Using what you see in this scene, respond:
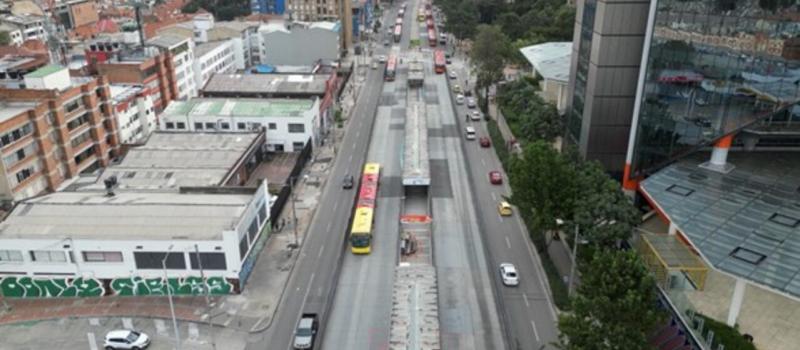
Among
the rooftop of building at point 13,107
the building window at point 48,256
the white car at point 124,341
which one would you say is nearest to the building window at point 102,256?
the building window at point 48,256

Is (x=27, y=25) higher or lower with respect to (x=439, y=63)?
higher

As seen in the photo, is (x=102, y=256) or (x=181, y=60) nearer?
(x=102, y=256)

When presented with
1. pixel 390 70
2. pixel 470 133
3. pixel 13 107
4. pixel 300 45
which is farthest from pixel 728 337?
pixel 300 45

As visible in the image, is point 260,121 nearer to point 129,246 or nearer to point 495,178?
point 495,178

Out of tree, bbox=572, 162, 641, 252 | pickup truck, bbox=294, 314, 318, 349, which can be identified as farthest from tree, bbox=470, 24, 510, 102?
pickup truck, bbox=294, 314, 318, 349

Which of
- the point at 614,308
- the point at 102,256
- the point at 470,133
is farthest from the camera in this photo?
the point at 470,133

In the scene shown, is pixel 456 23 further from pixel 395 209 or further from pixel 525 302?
pixel 525 302

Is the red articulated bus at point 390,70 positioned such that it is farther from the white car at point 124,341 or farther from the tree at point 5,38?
the tree at point 5,38

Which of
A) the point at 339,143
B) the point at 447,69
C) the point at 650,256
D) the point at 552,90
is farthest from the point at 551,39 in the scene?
the point at 650,256

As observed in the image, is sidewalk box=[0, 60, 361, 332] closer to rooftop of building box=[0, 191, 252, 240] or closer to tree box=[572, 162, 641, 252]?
rooftop of building box=[0, 191, 252, 240]
